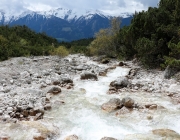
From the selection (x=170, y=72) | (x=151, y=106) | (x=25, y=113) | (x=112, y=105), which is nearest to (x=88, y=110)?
(x=112, y=105)

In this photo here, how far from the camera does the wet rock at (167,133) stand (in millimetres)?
9594

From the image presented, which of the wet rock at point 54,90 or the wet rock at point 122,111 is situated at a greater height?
the wet rock at point 54,90

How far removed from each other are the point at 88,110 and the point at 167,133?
502 cm

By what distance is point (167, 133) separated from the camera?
9859mm

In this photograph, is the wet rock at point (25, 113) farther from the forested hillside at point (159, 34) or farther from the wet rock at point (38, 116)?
the forested hillside at point (159, 34)

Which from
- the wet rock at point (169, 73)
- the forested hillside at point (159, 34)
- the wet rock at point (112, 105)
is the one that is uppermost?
the forested hillside at point (159, 34)

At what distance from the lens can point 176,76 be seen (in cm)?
1875

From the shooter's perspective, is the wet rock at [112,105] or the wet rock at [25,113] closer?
the wet rock at [25,113]

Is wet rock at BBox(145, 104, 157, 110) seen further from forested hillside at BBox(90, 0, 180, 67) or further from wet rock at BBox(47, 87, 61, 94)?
wet rock at BBox(47, 87, 61, 94)

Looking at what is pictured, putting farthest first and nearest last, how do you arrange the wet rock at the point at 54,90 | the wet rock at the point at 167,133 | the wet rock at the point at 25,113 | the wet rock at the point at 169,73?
the wet rock at the point at 169,73, the wet rock at the point at 54,90, the wet rock at the point at 25,113, the wet rock at the point at 167,133

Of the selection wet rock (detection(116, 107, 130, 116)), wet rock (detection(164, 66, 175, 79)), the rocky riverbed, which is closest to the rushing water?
the rocky riverbed

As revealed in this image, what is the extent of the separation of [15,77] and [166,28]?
16.6 metres

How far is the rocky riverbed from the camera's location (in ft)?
32.7

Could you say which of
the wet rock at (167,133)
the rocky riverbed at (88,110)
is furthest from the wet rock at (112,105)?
the wet rock at (167,133)
